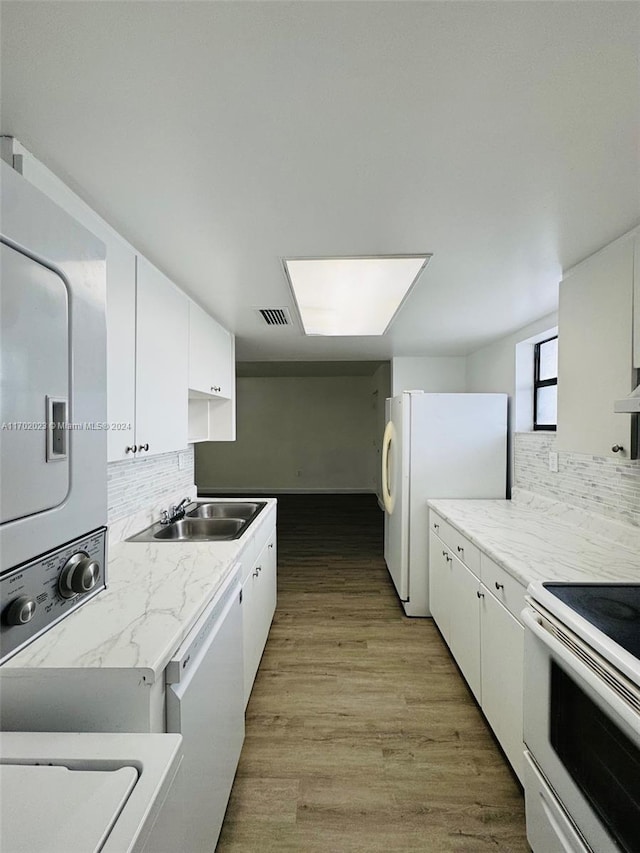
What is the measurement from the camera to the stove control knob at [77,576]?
1031 mm

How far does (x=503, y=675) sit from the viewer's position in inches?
70.2

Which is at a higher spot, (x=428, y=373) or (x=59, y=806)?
(x=428, y=373)

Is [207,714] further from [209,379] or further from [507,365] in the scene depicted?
[507,365]

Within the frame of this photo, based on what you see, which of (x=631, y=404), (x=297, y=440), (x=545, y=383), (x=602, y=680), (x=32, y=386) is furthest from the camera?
(x=297, y=440)

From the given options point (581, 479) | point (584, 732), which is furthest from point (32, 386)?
point (581, 479)

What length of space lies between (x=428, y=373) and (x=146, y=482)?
325 cm

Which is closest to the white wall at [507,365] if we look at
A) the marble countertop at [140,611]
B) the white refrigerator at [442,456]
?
the white refrigerator at [442,456]

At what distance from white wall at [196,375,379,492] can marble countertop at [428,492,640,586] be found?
5814mm

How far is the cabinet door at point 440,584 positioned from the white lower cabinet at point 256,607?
1.15m

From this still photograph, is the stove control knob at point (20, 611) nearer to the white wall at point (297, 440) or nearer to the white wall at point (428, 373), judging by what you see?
the white wall at point (428, 373)

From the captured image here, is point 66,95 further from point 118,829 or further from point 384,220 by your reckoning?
point 118,829

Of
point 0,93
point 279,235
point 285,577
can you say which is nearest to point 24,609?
point 0,93

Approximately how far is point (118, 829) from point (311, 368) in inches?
279

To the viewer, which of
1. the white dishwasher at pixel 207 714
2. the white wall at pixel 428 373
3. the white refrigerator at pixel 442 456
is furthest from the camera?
the white wall at pixel 428 373
